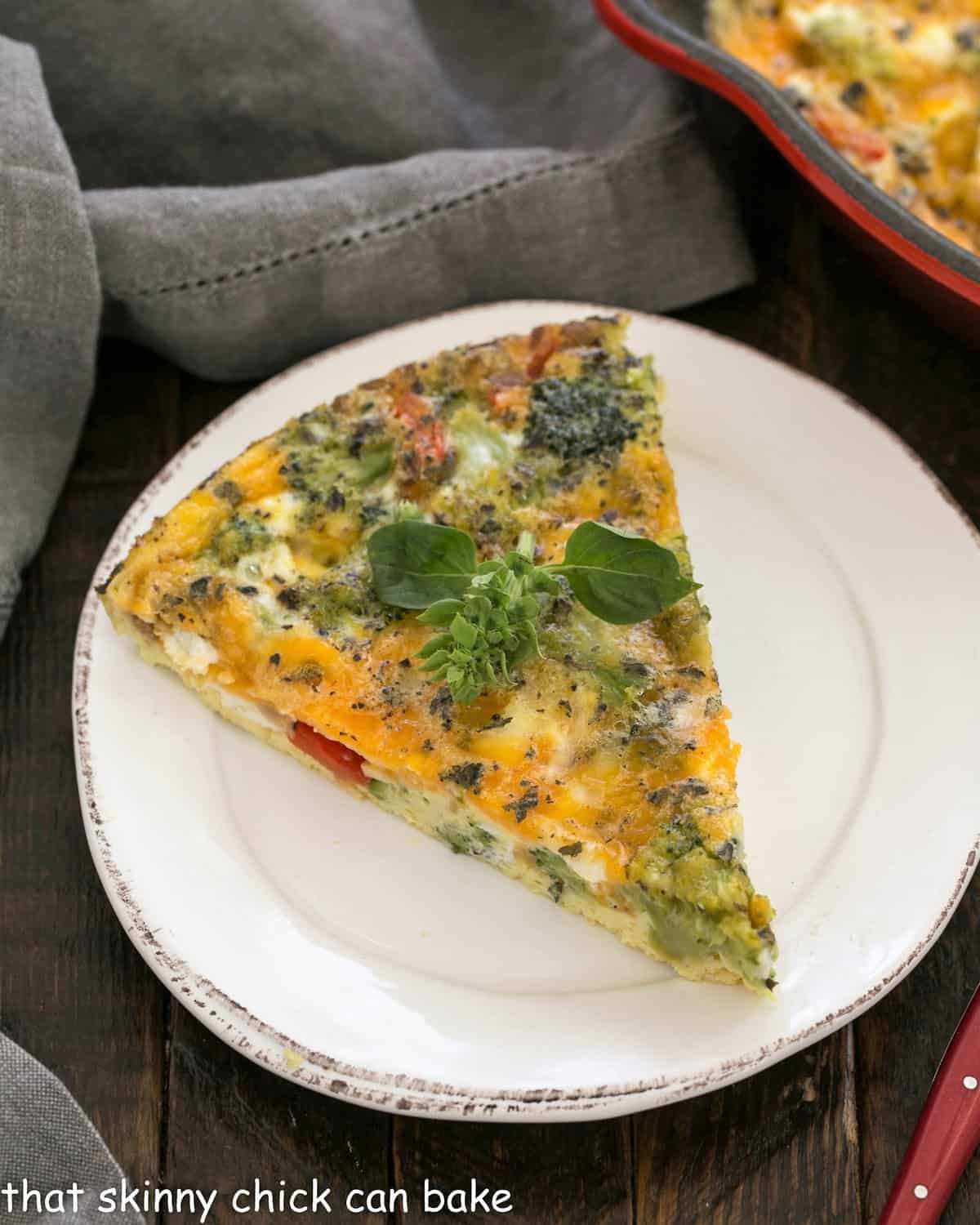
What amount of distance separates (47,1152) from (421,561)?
1508 mm

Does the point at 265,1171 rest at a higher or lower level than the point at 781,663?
lower

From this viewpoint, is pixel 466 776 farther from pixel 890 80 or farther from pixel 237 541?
pixel 890 80

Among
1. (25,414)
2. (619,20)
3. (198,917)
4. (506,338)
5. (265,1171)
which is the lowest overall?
(265,1171)

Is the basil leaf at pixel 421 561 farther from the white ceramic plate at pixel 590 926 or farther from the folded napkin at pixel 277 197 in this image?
the folded napkin at pixel 277 197

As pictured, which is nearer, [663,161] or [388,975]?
[388,975]

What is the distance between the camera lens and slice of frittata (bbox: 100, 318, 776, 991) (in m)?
2.93

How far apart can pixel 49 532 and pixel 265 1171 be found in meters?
1.97

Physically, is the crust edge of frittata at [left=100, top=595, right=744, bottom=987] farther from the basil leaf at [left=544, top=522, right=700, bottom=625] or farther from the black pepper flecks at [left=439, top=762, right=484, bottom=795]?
the basil leaf at [left=544, top=522, right=700, bottom=625]

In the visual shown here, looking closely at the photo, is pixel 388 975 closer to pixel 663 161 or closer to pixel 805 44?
pixel 663 161

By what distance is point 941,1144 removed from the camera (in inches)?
109

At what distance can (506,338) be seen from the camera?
12.2 feet

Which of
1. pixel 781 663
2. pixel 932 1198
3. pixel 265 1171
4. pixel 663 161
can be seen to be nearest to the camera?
pixel 932 1198

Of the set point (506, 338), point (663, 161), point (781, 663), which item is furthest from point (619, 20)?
point (781, 663)

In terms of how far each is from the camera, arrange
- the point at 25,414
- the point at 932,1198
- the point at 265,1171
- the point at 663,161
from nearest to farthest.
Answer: the point at 932,1198 → the point at 265,1171 → the point at 25,414 → the point at 663,161
